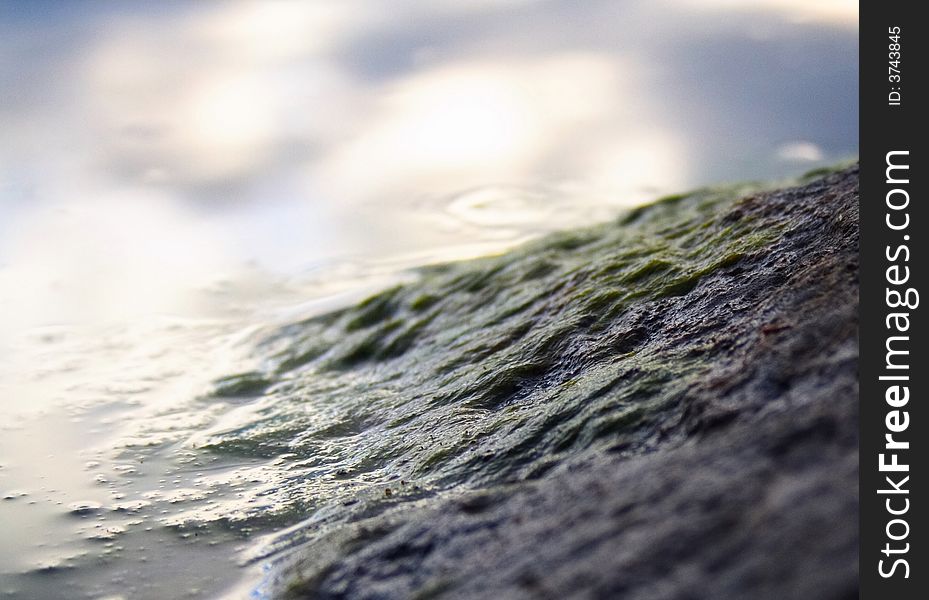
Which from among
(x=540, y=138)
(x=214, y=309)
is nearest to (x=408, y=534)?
(x=214, y=309)

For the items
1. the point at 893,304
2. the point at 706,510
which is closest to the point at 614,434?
the point at 706,510

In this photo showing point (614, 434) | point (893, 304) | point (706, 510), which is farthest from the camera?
point (614, 434)

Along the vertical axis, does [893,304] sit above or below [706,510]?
above

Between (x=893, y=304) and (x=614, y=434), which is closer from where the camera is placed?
(x=893, y=304)

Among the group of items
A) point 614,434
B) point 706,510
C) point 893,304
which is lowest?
point 706,510

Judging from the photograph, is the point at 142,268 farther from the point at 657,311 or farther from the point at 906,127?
the point at 906,127

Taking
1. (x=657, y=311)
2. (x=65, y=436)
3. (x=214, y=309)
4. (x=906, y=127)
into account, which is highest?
(x=214, y=309)

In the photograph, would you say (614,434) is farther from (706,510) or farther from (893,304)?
(893,304)
